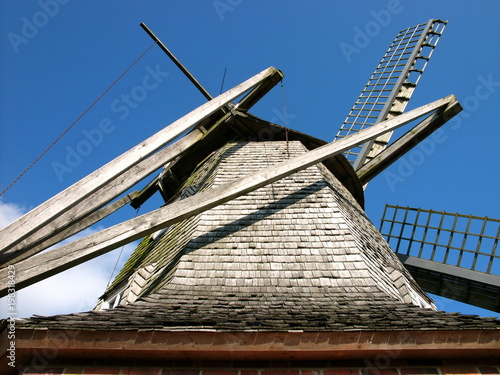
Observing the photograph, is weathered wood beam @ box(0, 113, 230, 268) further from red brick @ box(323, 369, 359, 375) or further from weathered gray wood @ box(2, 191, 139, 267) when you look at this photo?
red brick @ box(323, 369, 359, 375)

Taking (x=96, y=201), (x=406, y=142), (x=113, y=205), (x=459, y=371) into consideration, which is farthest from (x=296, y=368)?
(x=406, y=142)

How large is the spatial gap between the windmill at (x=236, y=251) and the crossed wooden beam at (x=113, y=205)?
0.01 m

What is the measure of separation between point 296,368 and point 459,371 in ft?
3.70

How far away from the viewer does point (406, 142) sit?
9.23 m

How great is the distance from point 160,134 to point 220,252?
1.48 meters

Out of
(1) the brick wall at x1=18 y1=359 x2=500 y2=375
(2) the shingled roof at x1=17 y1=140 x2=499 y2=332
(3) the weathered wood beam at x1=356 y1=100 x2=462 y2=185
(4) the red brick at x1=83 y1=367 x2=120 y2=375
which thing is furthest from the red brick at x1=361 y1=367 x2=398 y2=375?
(3) the weathered wood beam at x1=356 y1=100 x2=462 y2=185

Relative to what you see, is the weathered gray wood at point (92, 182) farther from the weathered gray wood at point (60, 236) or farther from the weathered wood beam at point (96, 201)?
the weathered gray wood at point (60, 236)

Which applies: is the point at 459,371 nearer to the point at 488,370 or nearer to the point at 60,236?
the point at 488,370

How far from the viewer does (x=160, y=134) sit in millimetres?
5574

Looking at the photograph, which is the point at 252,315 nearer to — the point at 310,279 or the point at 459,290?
the point at 310,279

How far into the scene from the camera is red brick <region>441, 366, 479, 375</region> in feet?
11.3

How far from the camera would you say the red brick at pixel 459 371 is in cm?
344

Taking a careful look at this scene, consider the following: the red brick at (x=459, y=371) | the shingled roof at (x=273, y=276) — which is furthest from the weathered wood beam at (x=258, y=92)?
the red brick at (x=459, y=371)

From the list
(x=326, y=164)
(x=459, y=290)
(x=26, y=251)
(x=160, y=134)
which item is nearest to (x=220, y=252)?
(x=160, y=134)
